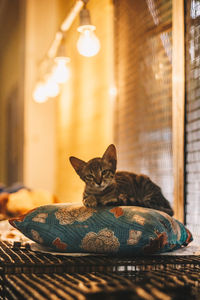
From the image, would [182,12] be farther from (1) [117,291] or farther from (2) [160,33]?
(1) [117,291]

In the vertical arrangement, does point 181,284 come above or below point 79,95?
below

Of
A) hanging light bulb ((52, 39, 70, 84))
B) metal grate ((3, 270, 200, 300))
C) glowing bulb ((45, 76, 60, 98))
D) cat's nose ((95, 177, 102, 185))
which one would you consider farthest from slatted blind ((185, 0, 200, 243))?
glowing bulb ((45, 76, 60, 98))

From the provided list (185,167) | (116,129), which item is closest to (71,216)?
(185,167)

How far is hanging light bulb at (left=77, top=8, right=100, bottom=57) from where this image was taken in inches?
110

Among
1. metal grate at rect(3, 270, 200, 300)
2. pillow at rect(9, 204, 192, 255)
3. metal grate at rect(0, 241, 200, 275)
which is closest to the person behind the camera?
metal grate at rect(3, 270, 200, 300)

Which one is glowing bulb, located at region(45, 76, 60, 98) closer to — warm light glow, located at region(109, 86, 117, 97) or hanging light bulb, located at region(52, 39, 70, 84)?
hanging light bulb, located at region(52, 39, 70, 84)

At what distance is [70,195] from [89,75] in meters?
1.34

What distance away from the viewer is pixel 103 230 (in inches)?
66.3

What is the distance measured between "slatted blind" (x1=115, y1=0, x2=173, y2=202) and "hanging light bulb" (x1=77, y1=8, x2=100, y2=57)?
1.23 ft

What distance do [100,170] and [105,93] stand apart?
204 centimetres

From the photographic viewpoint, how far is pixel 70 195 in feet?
15.8

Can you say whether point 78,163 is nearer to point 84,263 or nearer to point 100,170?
point 100,170

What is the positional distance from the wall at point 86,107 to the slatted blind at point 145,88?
0.19 meters

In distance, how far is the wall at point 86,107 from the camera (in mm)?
3773
